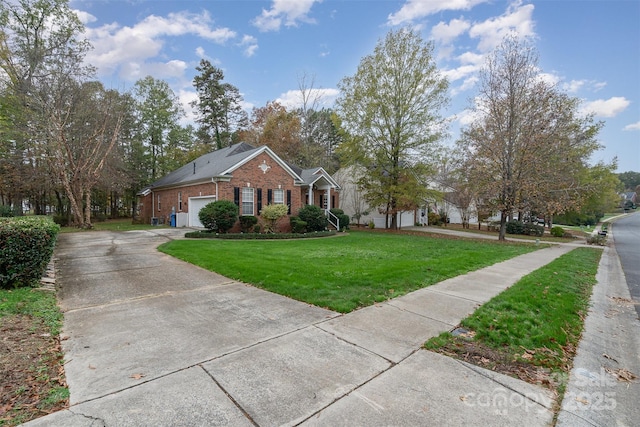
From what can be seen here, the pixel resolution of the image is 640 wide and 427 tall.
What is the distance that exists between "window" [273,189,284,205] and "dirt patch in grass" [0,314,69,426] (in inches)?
573

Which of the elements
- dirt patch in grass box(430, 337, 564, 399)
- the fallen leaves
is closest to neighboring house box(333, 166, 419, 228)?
dirt patch in grass box(430, 337, 564, 399)

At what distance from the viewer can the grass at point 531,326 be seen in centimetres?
332

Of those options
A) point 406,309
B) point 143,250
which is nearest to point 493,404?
point 406,309

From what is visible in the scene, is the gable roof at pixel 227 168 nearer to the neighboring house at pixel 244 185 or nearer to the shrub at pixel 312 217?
the neighboring house at pixel 244 185

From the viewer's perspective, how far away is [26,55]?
1933cm

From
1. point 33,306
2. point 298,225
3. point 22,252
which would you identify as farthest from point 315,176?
point 33,306

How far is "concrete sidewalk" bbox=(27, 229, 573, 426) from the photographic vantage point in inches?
89.7

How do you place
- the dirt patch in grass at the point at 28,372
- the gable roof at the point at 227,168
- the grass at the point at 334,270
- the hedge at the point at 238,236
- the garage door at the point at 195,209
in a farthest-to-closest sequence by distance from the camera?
1. the garage door at the point at 195,209
2. the gable roof at the point at 227,168
3. the hedge at the point at 238,236
4. the grass at the point at 334,270
5. the dirt patch in grass at the point at 28,372

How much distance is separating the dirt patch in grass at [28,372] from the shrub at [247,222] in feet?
40.7

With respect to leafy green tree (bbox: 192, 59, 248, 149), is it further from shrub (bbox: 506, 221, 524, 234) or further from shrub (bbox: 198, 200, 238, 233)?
shrub (bbox: 506, 221, 524, 234)

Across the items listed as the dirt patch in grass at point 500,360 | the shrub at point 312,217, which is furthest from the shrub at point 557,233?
the dirt patch in grass at point 500,360

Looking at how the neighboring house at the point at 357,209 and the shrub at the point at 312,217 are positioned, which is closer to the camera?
the shrub at the point at 312,217

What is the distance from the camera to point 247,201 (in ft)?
56.7

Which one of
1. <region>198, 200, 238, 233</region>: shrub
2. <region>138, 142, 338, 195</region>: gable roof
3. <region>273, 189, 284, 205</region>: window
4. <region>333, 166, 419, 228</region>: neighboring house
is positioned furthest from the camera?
<region>333, 166, 419, 228</region>: neighboring house
